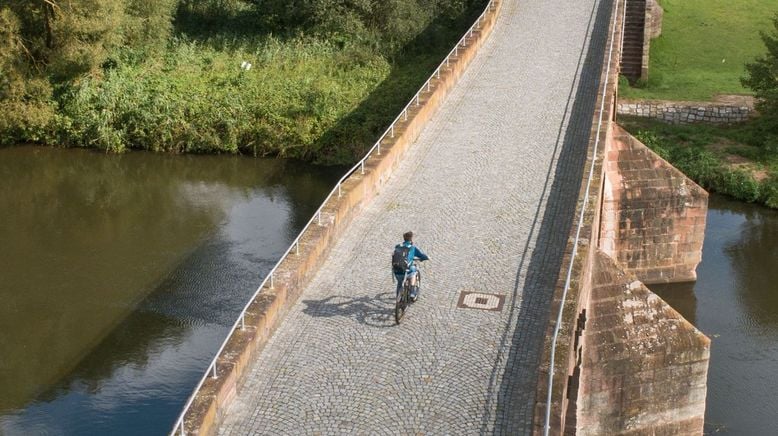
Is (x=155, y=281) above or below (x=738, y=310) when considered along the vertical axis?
above

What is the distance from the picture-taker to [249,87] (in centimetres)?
A: 3681

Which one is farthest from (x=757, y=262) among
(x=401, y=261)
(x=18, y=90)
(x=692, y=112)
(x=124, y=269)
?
(x=18, y=90)

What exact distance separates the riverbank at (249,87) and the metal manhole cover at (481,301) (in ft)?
58.0

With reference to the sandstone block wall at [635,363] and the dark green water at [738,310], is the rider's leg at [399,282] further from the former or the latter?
the dark green water at [738,310]

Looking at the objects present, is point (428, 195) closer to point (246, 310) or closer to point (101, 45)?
point (246, 310)

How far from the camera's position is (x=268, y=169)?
3431cm

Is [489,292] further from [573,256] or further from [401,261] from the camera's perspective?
[401,261]

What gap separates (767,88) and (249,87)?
55.8 ft

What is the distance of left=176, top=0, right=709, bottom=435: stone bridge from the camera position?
1390cm

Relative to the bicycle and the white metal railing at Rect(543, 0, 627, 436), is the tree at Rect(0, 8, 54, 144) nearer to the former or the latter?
the white metal railing at Rect(543, 0, 627, 436)

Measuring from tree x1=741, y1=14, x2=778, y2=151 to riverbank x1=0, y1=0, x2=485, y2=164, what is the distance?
10946mm

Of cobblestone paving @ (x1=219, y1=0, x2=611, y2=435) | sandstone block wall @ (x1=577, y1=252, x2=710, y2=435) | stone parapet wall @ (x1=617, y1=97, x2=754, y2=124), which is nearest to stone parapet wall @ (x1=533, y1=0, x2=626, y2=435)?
cobblestone paving @ (x1=219, y1=0, x2=611, y2=435)

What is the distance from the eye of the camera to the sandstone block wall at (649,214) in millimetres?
26844

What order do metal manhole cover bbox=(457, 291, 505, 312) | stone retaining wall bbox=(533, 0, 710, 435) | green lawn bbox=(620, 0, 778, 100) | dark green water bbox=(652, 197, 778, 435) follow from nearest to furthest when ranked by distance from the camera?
metal manhole cover bbox=(457, 291, 505, 312) < stone retaining wall bbox=(533, 0, 710, 435) < dark green water bbox=(652, 197, 778, 435) < green lawn bbox=(620, 0, 778, 100)
